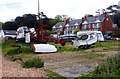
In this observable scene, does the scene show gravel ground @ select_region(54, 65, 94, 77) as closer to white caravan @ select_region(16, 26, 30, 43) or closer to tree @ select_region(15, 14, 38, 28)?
white caravan @ select_region(16, 26, 30, 43)

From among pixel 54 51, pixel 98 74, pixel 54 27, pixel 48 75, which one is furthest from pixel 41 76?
pixel 54 27

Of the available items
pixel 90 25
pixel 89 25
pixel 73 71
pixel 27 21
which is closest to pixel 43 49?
pixel 73 71

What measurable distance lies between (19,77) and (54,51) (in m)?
14.3

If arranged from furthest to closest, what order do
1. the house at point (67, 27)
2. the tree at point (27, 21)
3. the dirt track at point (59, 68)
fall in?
the house at point (67, 27), the tree at point (27, 21), the dirt track at point (59, 68)

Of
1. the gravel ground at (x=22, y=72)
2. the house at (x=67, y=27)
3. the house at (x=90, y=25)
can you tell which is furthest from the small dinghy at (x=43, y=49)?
the house at (x=67, y=27)

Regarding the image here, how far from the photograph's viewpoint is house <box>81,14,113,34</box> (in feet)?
267

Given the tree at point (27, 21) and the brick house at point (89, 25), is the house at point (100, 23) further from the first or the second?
the tree at point (27, 21)

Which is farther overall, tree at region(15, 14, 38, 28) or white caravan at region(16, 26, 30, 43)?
tree at region(15, 14, 38, 28)

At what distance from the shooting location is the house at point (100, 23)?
81438mm

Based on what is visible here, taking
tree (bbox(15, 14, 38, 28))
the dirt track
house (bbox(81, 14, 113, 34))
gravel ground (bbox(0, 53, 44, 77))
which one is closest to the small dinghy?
the dirt track

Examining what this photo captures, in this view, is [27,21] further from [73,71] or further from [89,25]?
[73,71]

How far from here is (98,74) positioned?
10070mm

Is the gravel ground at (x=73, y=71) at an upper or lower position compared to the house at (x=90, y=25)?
upper

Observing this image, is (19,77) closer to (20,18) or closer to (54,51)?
(54,51)
